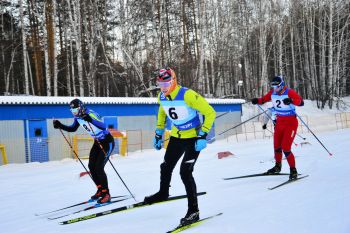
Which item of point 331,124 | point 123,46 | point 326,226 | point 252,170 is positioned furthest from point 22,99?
point 331,124

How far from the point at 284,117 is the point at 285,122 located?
11 centimetres

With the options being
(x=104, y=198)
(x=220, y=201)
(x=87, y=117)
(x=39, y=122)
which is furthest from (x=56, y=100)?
(x=220, y=201)

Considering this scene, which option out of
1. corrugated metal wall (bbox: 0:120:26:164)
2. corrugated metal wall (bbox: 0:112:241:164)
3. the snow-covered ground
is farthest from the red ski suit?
corrugated metal wall (bbox: 0:120:26:164)

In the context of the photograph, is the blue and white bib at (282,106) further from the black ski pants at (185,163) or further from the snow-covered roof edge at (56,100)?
the snow-covered roof edge at (56,100)

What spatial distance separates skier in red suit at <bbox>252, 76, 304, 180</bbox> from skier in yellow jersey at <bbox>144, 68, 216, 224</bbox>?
3096 mm

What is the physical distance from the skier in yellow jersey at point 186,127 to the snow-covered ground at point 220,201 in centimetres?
48

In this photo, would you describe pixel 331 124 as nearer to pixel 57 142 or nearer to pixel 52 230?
pixel 57 142

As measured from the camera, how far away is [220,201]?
5.55 m

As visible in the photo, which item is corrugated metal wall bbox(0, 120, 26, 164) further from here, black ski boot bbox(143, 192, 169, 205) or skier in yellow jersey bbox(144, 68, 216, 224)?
skier in yellow jersey bbox(144, 68, 216, 224)

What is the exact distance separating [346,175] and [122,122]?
12321mm

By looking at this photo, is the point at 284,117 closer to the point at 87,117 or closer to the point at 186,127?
the point at 186,127

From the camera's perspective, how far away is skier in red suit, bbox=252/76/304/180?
6953 millimetres

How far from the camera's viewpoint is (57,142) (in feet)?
50.0

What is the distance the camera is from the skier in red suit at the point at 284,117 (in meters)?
6.95
